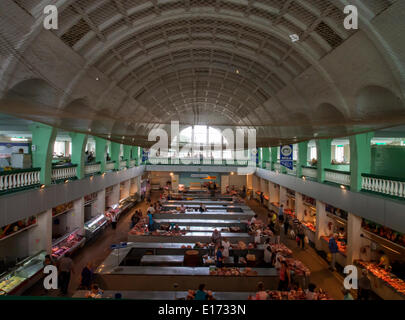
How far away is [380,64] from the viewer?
18.7 ft

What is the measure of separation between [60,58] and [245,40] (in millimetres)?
6124

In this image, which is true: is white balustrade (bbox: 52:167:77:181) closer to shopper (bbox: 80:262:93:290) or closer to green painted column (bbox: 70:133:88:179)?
green painted column (bbox: 70:133:88:179)

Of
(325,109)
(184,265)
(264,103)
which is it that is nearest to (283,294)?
(184,265)

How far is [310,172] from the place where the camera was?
35.8 ft

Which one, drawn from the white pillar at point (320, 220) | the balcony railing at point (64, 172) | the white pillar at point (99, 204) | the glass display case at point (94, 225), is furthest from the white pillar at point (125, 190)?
the white pillar at point (320, 220)

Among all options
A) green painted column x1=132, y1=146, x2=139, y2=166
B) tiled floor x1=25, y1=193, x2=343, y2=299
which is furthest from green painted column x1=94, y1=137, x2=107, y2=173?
green painted column x1=132, y1=146, x2=139, y2=166

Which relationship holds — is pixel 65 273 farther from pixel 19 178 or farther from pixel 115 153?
pixel 115 153

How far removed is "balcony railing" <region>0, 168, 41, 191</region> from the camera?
18.7 feet

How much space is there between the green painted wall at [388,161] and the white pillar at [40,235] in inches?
424

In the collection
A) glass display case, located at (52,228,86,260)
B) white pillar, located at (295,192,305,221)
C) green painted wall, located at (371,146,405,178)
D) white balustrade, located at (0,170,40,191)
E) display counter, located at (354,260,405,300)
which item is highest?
green painted wall, located at (371,146,405,178)

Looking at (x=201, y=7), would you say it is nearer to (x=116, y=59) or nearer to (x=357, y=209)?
(x=116, y=59)

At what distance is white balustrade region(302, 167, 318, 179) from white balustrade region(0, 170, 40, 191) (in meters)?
10.5

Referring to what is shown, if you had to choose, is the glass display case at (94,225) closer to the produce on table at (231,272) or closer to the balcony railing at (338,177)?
the produce on table at (231,272)

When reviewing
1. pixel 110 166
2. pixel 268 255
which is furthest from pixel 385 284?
pixel 110 166
